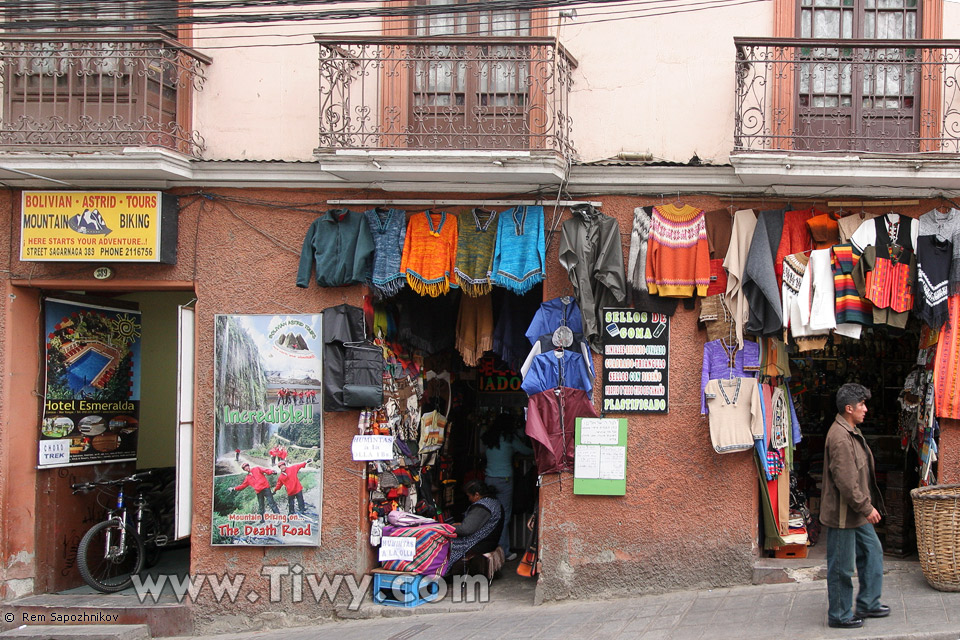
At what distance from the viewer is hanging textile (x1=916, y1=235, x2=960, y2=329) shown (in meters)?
7.72

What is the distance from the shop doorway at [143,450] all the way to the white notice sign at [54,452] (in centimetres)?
9

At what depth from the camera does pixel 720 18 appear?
8242mm

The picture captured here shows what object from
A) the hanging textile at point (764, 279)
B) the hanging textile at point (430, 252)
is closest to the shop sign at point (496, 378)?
the hanging textile at point (430, 252)

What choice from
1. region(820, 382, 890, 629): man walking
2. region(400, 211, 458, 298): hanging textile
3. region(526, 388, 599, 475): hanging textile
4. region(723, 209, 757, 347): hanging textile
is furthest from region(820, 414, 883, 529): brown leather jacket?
region(400, 211, 458, 298): hanging textile

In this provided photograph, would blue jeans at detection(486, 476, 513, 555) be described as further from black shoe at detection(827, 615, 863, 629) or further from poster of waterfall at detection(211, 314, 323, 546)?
black shoe at detection(827, 615, 863, 629)

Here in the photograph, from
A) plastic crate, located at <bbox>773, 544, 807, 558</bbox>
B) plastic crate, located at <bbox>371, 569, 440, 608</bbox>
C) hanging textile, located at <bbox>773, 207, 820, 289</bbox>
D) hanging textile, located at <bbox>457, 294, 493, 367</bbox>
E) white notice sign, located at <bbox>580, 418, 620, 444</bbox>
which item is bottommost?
plastic crate, located at <bbox>371, 569, 440, 608</bbox>

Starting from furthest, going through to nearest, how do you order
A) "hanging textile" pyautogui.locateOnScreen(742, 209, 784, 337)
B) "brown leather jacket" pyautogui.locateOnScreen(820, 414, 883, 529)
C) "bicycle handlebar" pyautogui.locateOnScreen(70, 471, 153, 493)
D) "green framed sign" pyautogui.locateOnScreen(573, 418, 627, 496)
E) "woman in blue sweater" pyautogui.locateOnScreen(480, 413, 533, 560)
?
"woman in blue sweater" pyautogui.locateOnScreen(480, 413, 533, 560) < "bicycle handlebar" pyautogui.locateOnScreen(70, 471, 153, 493) < "green framed sign" pyautogui.locateOnScreen(573, 418, 627, 496) < "hanging textile" pyautogui.locateOnScreen(742, 209, 784, 337) < "brown leather jacket" pyautogui.locateOnScreen(820, 414, 883, 529)

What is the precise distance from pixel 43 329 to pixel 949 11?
900cm

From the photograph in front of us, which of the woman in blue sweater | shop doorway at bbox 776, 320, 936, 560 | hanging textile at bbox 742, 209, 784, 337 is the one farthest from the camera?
the woman in blue sweater

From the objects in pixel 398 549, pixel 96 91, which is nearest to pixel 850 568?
pixel 398 549

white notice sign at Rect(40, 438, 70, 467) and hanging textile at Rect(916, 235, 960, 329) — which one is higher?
hanging textile at Rect(916, 235, 960, 329)

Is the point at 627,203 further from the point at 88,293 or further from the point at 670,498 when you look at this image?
the point at 88,293

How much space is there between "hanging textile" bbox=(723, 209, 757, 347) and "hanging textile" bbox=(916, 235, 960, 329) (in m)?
1.43

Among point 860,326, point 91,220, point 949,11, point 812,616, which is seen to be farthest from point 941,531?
point 91,220
